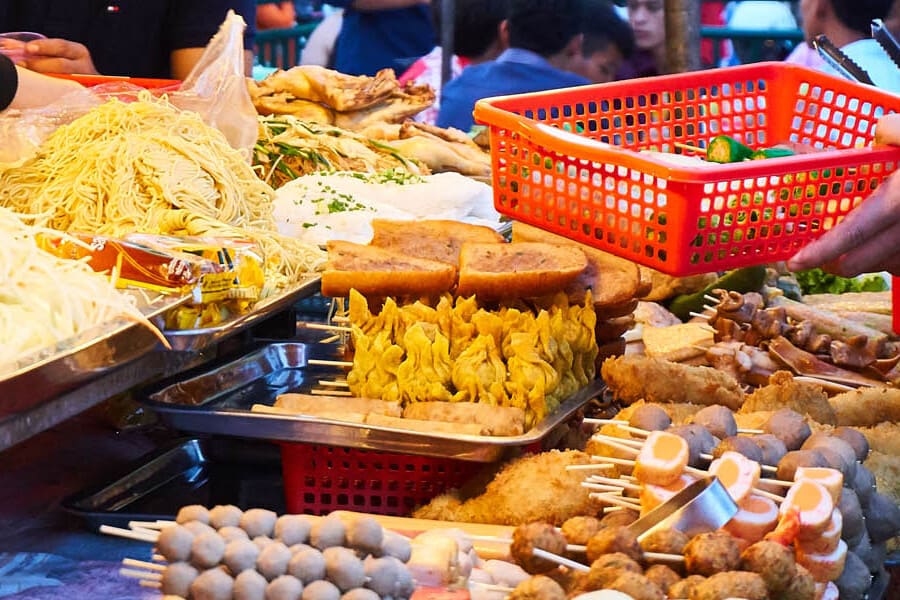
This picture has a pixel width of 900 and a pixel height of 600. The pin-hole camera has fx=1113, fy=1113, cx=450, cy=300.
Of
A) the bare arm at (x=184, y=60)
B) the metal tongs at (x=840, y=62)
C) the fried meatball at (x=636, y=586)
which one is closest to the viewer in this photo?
the fried meatball at (x=636, y=586)

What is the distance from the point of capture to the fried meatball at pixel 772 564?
1887 mm

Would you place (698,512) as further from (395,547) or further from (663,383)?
(663,383)

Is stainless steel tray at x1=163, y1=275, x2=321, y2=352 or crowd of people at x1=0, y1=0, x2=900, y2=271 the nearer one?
stainless steel tray at x1=163, y1=275, x2=321, y2=352

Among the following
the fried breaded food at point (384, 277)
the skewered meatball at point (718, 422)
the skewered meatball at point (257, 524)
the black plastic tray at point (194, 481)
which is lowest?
the black plastic tray at point (194, 481)

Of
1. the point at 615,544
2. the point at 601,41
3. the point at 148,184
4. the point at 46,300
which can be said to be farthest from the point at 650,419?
the point at 601,41

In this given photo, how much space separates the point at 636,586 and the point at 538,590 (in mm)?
158

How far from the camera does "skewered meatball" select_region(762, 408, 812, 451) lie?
2.39 metres

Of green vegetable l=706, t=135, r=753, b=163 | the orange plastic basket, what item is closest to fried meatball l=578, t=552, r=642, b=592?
the orange plastic basket

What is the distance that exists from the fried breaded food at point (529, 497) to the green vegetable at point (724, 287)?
1619 millimetres

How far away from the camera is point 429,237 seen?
3.10 meters

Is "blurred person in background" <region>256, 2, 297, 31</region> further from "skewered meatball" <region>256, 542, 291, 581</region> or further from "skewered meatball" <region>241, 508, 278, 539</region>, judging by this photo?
"skewered meatball" <region>256, 542, 291, 581</region>

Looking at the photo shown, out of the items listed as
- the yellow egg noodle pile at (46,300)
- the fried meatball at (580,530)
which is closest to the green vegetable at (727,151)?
the fried meatball at (580,530)

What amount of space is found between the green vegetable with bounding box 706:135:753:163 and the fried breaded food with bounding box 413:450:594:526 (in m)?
0.98

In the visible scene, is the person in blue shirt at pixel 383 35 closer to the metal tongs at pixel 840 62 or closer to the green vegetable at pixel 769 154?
the metal tongs at pixel 840 62
